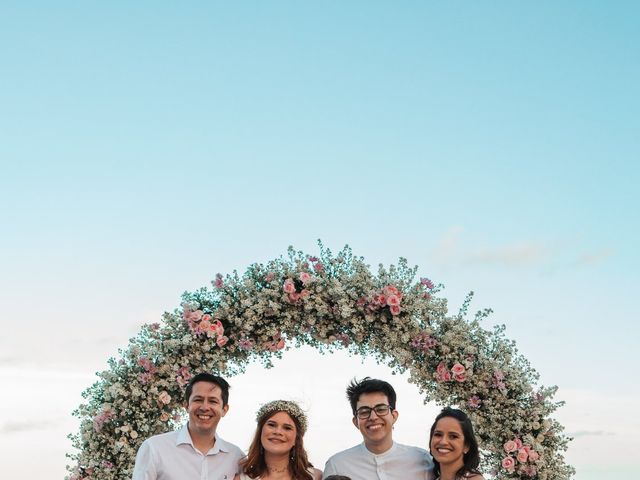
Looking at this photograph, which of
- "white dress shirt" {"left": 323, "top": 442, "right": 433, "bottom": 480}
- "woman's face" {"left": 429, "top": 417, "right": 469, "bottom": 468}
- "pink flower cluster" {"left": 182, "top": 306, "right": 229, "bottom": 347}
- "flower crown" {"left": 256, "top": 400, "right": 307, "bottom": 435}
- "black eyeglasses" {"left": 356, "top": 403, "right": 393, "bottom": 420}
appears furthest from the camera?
"pink flower cluster" {"left": 182, "top": 306, "right": 229, "bottom": 347}

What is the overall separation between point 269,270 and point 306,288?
53cm

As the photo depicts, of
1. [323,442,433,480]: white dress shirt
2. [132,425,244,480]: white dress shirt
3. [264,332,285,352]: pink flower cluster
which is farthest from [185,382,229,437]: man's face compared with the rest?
[264,332,285,352]: pink flower cluster

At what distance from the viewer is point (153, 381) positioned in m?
9.32

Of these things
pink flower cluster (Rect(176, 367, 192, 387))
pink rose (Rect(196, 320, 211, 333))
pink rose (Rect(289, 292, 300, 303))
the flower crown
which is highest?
pink rose (Rect(289, 292, 300, 303))

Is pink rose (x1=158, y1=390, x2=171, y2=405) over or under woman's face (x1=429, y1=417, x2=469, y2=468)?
over

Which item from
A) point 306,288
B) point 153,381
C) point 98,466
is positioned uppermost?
point 306,288

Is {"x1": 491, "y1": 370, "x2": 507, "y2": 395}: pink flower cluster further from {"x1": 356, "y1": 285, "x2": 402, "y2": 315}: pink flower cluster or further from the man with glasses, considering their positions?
the man with glasses

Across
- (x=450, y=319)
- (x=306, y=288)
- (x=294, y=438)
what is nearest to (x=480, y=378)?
(x=450, y=319)

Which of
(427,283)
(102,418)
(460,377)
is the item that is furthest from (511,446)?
(102,418)

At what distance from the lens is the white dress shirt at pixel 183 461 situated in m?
6.60

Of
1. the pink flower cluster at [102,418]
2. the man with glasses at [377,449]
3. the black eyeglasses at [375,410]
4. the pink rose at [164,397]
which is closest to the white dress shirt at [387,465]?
the man with glasses at [377,449]

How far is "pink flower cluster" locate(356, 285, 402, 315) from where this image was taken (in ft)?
30.0

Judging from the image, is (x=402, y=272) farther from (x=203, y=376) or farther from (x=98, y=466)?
(x=98, y=466)

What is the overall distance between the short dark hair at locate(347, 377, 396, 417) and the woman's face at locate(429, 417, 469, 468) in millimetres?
568
